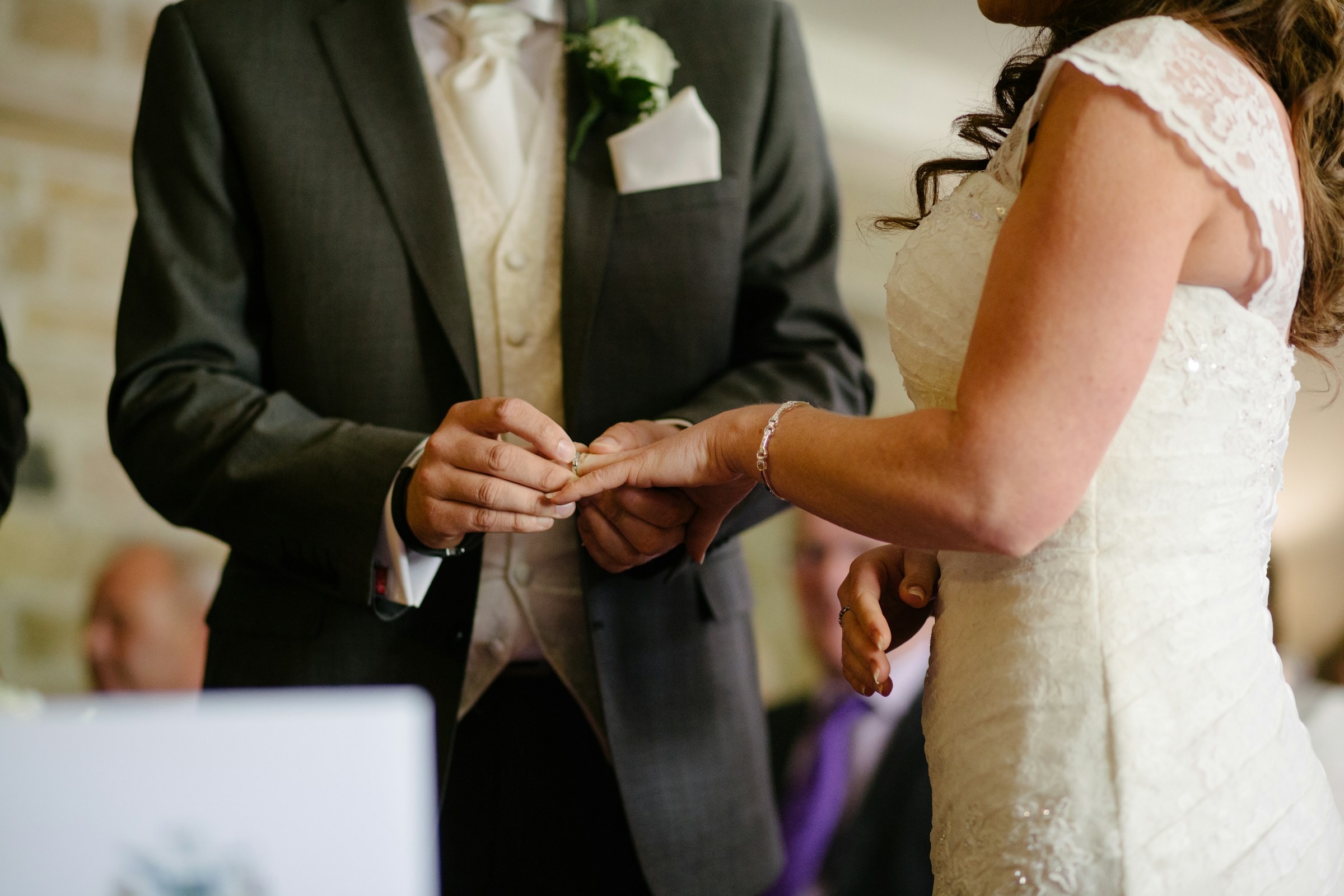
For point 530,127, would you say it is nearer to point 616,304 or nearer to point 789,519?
point 616,304

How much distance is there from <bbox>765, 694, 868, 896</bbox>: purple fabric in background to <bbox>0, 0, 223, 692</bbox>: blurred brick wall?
A: 2.06 m

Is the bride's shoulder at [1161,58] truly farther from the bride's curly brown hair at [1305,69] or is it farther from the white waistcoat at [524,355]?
the white waistcoat at [524,355]

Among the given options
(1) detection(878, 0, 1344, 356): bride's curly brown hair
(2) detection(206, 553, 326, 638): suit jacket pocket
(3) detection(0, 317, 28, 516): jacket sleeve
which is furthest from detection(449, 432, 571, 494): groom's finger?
(3) detection(0, 317, 28, 516): jacket sleeve

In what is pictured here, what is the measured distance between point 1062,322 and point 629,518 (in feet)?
1.75

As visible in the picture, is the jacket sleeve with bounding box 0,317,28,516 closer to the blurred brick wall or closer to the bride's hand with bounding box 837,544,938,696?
the bride's hand with bounding box 837,544,938,696

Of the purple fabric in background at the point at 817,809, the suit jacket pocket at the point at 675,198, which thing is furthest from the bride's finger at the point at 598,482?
the purple fabric in background at the point at 817,809

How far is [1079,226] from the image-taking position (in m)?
0.76

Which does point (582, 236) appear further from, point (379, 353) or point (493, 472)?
point (493, 472)

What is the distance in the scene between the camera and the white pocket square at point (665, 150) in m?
1.41

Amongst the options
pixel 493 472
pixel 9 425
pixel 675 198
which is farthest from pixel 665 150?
pixel 9 425

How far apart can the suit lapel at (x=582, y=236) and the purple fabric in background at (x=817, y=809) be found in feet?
7.76

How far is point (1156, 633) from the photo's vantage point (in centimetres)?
88

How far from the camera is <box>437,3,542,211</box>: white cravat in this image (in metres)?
1.44

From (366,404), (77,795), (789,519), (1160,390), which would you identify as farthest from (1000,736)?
(789,519)
